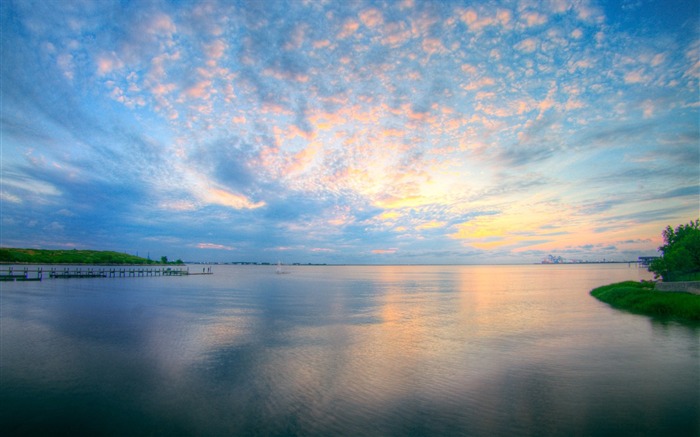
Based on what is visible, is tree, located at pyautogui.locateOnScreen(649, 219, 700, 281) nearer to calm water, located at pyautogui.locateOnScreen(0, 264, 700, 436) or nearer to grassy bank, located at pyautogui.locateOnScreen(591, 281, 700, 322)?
grassy bank, located at pyautogui.locateOnScreen(591, 281, 700, 322)

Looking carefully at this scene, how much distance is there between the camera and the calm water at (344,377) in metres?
11.5

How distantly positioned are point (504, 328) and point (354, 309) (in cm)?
1700

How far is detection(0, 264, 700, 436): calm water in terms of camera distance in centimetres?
1154

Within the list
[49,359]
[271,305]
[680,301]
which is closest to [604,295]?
[680,301]

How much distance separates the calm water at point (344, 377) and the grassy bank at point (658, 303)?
3940 mm

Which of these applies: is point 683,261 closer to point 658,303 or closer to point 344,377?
point 658,303

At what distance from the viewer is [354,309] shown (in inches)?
1565

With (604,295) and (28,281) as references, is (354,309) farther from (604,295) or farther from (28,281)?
(28,281)

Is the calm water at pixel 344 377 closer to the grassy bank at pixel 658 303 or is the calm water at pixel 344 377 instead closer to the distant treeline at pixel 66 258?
the grassy bank at pixel 658 303

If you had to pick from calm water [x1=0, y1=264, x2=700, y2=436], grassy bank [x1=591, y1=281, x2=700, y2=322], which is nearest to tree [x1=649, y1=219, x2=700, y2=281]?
grassy bank [x1=591, y1=281, x2=700, y2=322]

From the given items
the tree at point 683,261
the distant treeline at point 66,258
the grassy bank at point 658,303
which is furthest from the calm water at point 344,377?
the distant treeline at point 66,258

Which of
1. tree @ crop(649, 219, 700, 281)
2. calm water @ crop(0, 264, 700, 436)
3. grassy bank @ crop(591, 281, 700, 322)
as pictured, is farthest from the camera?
tree @ crop(649, 219, 700, 281)

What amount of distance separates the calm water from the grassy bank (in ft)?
12.9

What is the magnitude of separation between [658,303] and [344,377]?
35.6 m
